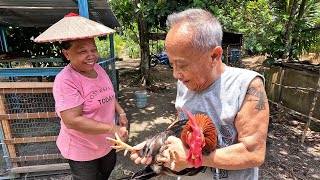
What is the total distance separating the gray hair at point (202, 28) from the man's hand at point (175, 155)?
1.34 feet

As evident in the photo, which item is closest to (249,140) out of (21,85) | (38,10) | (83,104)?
(83,104)

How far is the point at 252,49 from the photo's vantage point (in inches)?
677

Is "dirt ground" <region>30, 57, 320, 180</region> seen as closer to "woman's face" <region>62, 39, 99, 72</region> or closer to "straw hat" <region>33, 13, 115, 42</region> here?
"woman's face" <region>62, 39, 99, 72</region>

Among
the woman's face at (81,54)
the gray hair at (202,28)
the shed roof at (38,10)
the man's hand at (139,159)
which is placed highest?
the shed roof at (38,10)

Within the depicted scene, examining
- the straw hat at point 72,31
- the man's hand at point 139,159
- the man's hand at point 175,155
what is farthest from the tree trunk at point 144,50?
the man's hand at point 175,155

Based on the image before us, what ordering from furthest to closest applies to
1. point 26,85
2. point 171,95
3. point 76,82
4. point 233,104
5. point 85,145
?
point 171,95 → point 26,85 → point 85,145 → point 76,82 → point 233,104

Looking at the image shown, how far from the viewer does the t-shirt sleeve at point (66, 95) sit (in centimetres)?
165

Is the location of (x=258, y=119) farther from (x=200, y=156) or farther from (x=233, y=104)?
(x=200, y=156)

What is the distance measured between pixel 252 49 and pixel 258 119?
58.3 feet

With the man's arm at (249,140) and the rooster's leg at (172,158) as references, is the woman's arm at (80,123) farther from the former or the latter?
the man's arm at (249,140)

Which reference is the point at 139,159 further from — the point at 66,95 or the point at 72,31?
the point at 72,31

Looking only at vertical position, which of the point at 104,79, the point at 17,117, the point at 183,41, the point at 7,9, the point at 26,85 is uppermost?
the point at 7,9

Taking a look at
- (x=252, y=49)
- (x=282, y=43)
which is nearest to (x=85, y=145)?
(x=282, y=43)

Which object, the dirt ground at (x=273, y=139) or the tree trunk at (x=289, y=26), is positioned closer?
the dirt ground at (x=273, y=139)
